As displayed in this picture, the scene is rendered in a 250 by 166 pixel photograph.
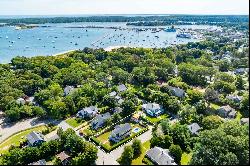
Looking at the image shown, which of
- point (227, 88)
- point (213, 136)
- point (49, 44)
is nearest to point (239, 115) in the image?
point (227, 88)

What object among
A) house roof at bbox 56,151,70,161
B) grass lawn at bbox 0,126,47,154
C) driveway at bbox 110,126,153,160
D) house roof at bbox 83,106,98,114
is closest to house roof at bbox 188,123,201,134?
driveway at bbox 110,126,153,160

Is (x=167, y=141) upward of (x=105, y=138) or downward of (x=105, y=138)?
upward

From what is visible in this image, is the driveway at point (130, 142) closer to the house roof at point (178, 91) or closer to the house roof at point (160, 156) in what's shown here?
the house roof at point (160, 156)

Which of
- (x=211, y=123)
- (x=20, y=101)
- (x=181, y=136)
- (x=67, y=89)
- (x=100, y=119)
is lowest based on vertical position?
(x=181, y=136)

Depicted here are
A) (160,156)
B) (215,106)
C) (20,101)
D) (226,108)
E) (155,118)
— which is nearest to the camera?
(160,156)

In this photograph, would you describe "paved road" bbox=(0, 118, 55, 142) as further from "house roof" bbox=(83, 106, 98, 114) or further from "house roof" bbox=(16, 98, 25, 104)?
"house roof" bbox=(83, 106, 98, 114)

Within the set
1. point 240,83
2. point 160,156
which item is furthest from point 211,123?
point 240,83

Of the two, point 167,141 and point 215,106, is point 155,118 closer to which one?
point 167,141
